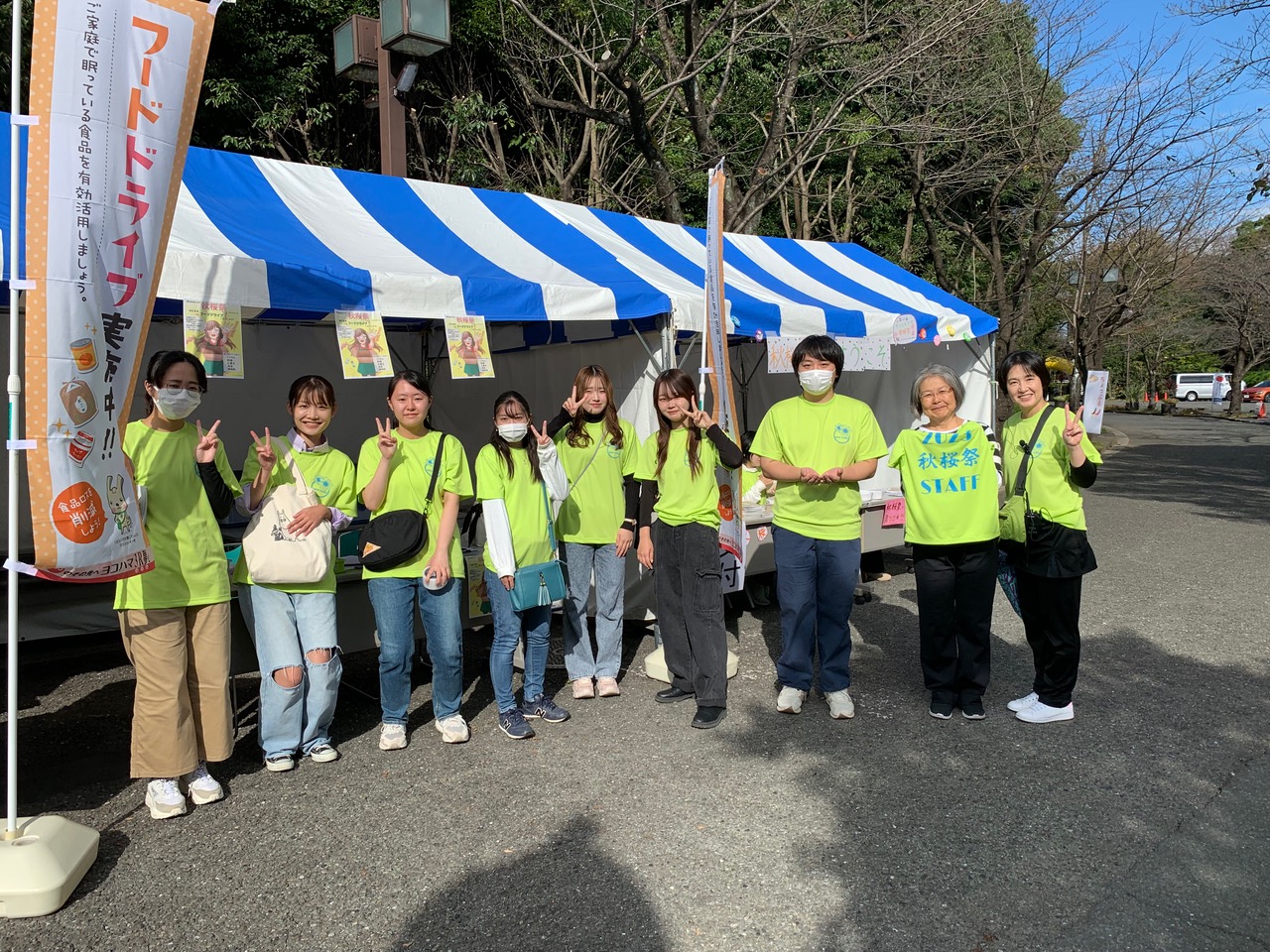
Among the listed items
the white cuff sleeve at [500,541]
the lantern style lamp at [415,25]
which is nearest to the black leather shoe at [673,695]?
the white cuff sleeve at [500,541]

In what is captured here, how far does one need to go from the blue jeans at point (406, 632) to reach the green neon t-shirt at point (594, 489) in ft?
2.54

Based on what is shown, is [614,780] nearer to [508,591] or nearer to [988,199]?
[508,591]

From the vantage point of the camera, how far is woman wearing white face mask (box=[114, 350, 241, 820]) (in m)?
3.30

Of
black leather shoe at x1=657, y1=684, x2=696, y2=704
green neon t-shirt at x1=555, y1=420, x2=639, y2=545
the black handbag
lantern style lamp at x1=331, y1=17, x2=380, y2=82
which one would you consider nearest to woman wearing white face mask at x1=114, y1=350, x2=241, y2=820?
the black handbag

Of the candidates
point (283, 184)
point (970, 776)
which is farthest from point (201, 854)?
point (283, 184)

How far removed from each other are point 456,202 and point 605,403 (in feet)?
9.00

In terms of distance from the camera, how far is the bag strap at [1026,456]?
13.4 feet

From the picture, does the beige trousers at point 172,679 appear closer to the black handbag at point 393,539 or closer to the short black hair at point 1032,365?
the black handbag at point 393,539

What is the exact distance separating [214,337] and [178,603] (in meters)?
1.23

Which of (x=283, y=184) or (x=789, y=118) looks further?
(x=789, y=118)

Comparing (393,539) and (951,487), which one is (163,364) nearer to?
(393,539)

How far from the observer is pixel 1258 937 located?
2.60 meters

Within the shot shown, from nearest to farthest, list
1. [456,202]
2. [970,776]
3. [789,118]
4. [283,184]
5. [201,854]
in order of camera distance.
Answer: [201,854]
[970,776]
[283,184]
[456,202]
[789,118]

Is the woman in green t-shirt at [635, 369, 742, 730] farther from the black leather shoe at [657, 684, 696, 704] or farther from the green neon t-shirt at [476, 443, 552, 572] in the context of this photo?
the green neon t-shirt at [476, 443, 552, 572]
